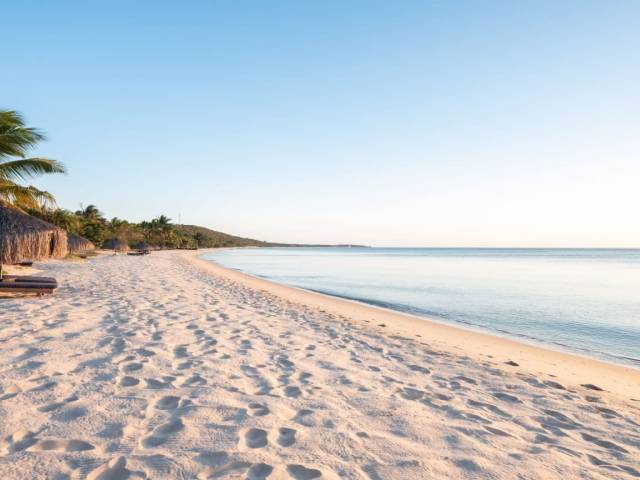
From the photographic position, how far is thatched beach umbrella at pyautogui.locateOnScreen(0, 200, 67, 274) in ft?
40.7

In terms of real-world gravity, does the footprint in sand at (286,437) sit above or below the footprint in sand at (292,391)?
above

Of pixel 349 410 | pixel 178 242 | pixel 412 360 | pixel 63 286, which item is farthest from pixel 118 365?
pixel 178 242

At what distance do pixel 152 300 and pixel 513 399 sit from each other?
342 inches

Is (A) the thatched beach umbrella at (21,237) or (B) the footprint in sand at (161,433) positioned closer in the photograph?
(B) the footprint in sand at (161,433)

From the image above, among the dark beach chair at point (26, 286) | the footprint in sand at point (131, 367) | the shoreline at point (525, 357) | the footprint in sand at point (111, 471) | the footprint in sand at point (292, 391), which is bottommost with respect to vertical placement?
the shoreline at point (525, 357)

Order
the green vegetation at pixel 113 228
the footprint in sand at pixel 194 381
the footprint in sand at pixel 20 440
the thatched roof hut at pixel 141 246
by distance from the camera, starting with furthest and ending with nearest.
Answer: the thatched roof hut at pixel 141 246, the green vegetation at pixel 113 228, the footprint in sand at pixel 194 381, the footprint in sand at pixel 20 440

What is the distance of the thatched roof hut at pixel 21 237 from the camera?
12.4 meters

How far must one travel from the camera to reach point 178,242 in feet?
313

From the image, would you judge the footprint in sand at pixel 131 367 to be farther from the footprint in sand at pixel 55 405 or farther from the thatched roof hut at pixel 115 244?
the thatched roof hut at pixel 115 244

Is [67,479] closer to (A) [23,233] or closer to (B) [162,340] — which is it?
(B) [162,340]

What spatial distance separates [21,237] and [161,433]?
1299 cm

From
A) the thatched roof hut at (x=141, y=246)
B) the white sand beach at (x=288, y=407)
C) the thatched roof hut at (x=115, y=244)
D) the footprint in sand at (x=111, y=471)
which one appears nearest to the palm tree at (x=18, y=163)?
the white sand beach at (x=288, y=407)

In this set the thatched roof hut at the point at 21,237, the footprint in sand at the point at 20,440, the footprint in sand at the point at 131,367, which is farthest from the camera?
the thatched roof hut at the point at 21,237

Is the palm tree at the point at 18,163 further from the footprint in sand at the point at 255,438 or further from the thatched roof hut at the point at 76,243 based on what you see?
the thatched roof hut at the point at 76,243
